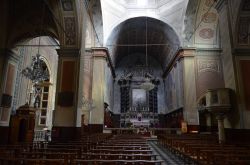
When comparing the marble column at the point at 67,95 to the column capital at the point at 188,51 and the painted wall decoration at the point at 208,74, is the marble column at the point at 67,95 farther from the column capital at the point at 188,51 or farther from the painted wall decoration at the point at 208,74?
the painted wall decoration at the point at 208,74

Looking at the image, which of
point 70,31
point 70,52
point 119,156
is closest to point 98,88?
point 70,52

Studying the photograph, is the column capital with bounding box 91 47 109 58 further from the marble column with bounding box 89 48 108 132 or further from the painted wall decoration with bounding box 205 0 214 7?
the painted wall decoration with bounding box 205 0 214 7

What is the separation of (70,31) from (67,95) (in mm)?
2686

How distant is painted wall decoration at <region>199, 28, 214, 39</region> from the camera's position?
15108 mm

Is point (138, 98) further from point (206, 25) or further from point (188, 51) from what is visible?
point (206, 25)

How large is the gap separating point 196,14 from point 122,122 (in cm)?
1172

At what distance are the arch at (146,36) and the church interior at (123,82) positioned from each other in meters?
0.11

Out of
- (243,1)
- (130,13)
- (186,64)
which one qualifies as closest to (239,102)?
(243,1)

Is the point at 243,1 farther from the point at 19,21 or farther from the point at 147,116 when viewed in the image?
the point at 147,116

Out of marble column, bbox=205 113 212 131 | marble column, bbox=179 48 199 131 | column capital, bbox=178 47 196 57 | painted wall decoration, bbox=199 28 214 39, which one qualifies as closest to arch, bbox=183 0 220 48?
painted wall decoration, bbox=199 28 214 39

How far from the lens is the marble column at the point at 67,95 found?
27.4 ft

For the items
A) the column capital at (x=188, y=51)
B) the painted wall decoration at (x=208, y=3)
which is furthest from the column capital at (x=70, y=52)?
the painted wall decoration at (x=208, y=3)

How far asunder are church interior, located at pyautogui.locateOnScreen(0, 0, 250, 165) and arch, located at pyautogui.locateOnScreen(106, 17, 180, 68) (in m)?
0.11

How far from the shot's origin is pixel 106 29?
632 inches
